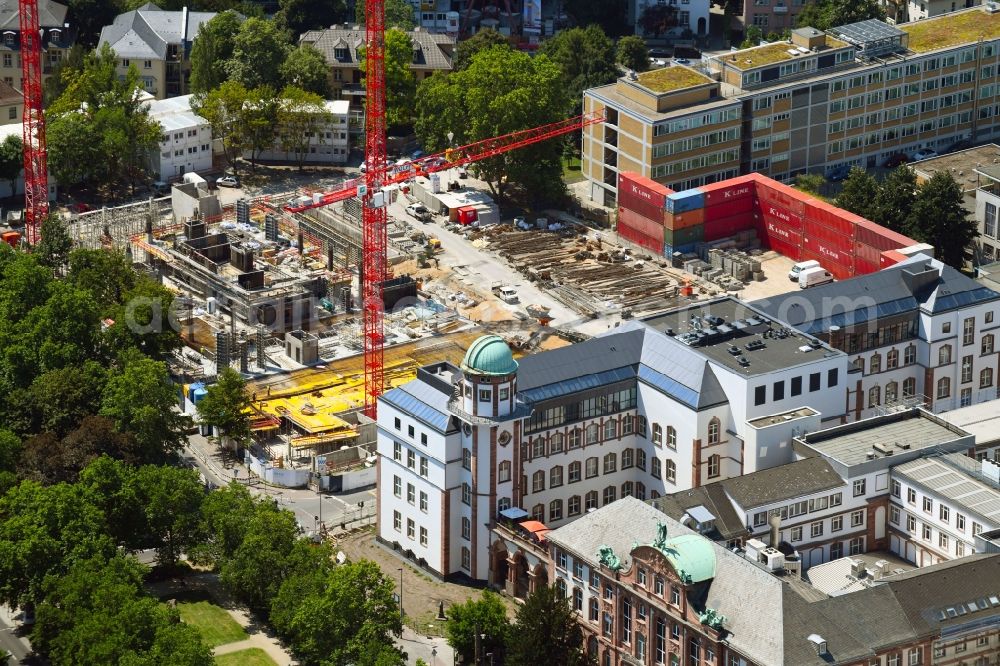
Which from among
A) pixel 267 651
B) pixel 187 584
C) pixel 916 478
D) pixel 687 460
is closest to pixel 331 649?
pixel 267 651

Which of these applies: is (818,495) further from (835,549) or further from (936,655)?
(936,655)

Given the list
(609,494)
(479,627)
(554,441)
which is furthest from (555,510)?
(479,627)

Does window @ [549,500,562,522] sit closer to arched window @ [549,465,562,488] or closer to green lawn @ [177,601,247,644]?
arched window @ [549,465,562,488]

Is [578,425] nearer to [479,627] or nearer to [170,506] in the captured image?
[479,627]

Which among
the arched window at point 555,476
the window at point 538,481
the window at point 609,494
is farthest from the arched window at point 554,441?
the window at point 609,494

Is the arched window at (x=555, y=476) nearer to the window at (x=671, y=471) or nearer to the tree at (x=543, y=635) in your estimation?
the window at (x=671, y=471)
